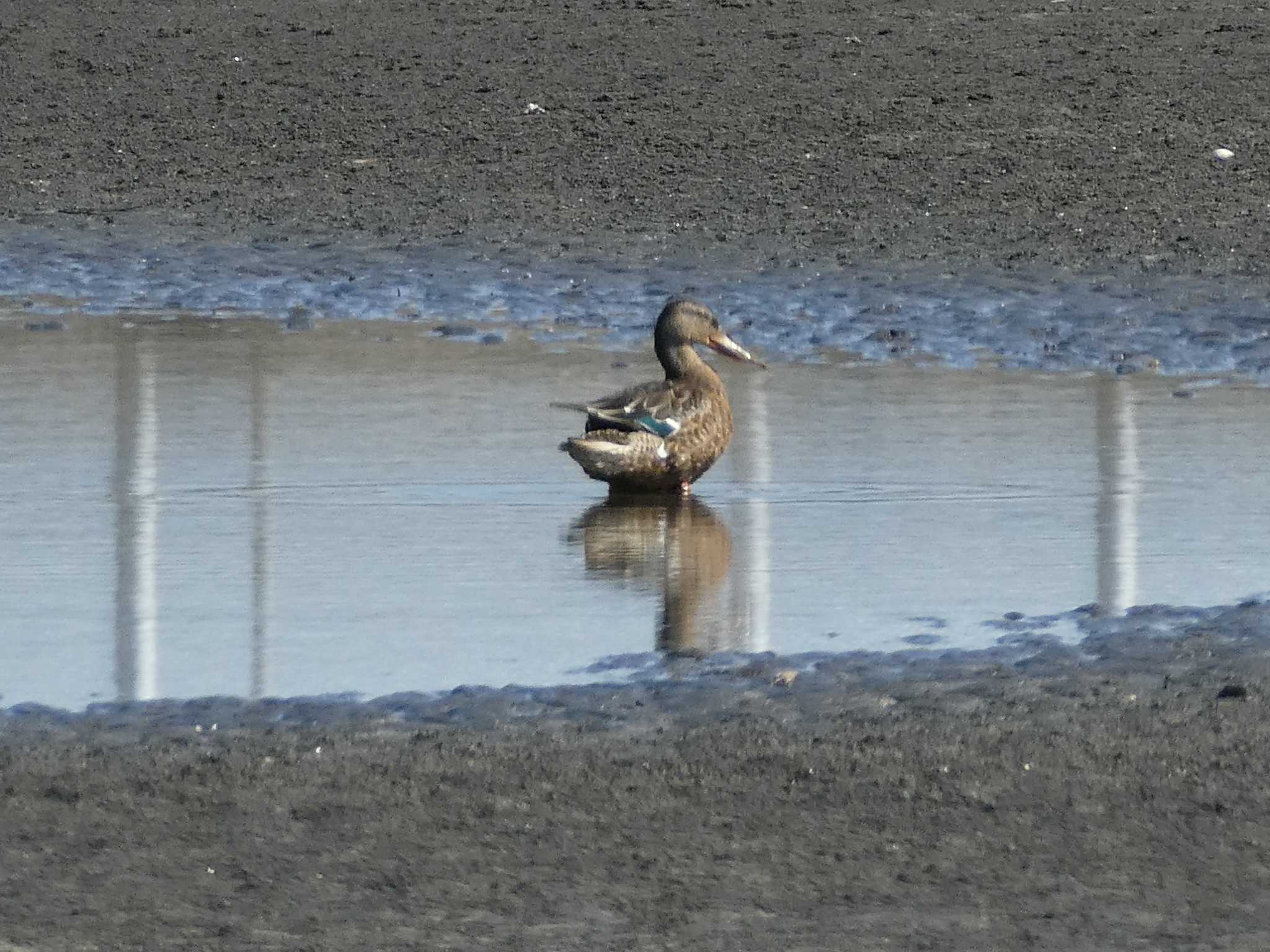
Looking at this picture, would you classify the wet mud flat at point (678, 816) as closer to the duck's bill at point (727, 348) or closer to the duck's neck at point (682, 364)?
the duck's neck at point (682, 364)

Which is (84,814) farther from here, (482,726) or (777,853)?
(777,853)

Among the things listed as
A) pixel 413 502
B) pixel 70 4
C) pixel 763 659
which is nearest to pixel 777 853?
Result: pixel 763 659

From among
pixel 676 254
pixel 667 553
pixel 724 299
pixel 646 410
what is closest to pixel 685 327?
pixel 646 410

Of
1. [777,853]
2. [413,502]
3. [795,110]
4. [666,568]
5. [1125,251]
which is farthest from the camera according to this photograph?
[795,110]

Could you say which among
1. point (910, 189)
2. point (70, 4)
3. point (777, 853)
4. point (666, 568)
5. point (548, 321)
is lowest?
point (777, 853)

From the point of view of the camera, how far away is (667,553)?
721cm

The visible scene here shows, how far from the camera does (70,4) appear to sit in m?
20.5

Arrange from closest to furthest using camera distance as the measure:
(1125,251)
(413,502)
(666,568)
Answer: (666,568) → (413,502) → (1125,251)

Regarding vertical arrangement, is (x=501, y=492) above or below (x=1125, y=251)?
below

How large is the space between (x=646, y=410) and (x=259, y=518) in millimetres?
1210

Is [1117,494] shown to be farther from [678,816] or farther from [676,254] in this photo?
[676,254]

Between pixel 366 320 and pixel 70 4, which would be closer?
pixel 366 320

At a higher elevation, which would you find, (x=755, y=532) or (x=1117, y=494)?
(x=1117, y=494)

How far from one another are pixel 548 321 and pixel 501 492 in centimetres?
362
